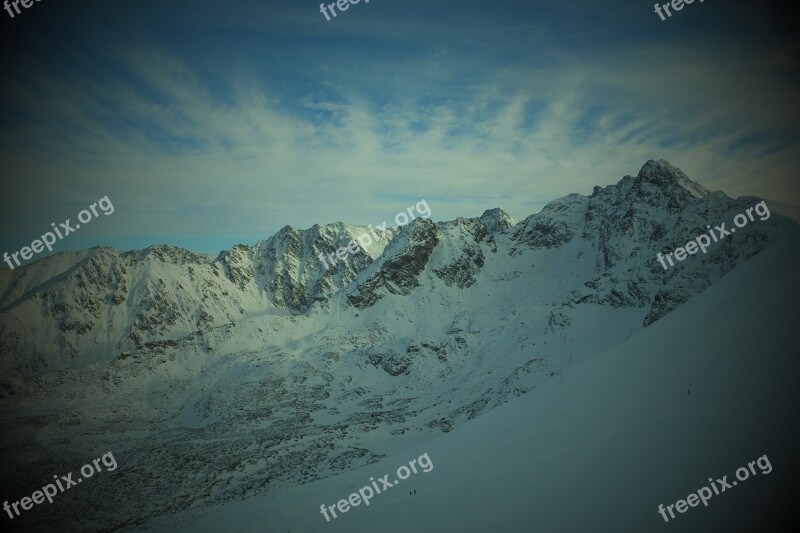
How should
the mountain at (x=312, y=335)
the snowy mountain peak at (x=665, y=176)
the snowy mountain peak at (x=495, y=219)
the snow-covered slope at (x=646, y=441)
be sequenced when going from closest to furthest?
the snow-covered slope at (x=646, y=441) < the mountain at (x=312, y=335) < the snowy mountain peak at (x=665, y=176) < the snowy mountain peak at (x=495, y=219)

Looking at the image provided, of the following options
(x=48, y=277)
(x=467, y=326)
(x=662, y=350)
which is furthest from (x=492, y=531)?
(x=48, y=277)

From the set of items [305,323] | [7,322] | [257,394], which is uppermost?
[7,322]

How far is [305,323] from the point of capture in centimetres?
12338

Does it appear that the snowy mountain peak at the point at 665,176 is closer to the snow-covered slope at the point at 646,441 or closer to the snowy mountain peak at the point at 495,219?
the snowy mountain peak at the point at 495,219

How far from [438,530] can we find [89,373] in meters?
106

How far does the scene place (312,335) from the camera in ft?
382

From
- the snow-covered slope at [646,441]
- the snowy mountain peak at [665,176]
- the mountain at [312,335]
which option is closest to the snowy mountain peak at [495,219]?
the mountain at [312,335]

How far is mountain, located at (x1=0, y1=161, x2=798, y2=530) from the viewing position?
58.2 meters

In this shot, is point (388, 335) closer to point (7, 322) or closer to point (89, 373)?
point (89, 373)

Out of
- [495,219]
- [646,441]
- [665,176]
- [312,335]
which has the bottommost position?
[646,441]

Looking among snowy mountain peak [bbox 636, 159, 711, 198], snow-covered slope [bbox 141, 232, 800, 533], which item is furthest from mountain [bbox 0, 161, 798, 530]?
snow-covered slope [bbox 141, 232, 800, 533]

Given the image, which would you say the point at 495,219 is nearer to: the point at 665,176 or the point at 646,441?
the point at 665,176

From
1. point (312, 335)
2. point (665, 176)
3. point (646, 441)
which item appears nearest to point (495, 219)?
point (665, 176)

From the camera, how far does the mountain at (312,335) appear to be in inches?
2292
